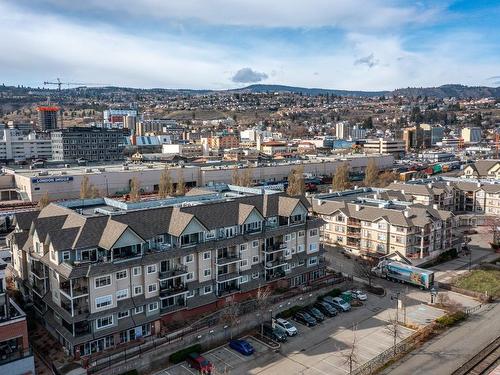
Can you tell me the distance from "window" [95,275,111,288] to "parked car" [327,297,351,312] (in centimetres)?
1974

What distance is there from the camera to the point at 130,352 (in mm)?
30469

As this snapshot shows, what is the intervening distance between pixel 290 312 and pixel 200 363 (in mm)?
10933

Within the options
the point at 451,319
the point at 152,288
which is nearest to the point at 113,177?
the point at 152,288

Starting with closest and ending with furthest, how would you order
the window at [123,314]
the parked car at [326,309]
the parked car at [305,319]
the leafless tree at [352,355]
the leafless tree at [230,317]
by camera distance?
the leafless tree at [352,355]
the window at [123,314]
the leafless tree at [230,317]
the parked car at [305,319]
the parked car at [326,309]

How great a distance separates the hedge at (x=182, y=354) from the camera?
30734 mm

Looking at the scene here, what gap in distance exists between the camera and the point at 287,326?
116ft

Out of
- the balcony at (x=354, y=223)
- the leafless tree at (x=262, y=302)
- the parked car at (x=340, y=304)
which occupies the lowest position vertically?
the parked car at (x=340, y=304)

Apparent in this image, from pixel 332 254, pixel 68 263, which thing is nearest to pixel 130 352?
pixel 68 263

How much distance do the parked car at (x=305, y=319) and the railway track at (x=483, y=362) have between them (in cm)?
1116

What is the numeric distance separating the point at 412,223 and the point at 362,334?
19.6 meters

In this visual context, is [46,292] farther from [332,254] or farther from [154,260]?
[332,254]

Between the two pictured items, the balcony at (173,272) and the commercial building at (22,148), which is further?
the commercial building at (22,148)

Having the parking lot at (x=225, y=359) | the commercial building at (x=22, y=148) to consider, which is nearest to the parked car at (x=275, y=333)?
the parking lot at (x=225, y=359)

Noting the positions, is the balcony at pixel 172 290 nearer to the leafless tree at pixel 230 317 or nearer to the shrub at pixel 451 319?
the leafless tree at pixel 230 317
